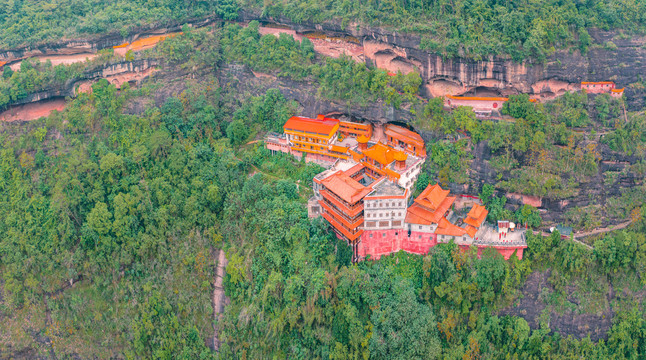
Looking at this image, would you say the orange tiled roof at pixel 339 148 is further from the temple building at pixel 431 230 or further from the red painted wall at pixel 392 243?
the red painted wall at pixel 392 243

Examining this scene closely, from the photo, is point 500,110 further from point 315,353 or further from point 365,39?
point 315,353

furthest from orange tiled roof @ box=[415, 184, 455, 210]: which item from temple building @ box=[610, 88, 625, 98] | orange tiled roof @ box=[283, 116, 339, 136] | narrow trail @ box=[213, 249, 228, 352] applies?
narrow trail @ box=[213, 249, 228, 352]

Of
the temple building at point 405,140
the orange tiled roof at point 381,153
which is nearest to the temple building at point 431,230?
the orange tiled roof at point 381,153

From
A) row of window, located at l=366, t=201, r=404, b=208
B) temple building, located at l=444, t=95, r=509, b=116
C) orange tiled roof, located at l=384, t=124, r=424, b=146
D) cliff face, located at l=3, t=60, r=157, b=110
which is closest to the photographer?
row of window, located at l=366, t=201, r=404, b=208

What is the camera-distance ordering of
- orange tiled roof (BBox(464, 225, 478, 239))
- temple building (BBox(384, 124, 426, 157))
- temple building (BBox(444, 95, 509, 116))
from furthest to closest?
temple building (BBox(384, 124, 426, 157)), temple building (BBox(444, 95, 509, 116)), orange tiled roof (BBox(464, 225, 478, 239))

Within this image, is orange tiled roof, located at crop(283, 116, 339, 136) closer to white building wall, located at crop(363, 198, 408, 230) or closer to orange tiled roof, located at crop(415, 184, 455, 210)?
white building wall, located at crop(363, 198, 408, 230)

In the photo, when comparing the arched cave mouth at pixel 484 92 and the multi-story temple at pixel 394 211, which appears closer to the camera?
the multi-story temple at pixel 394 211
